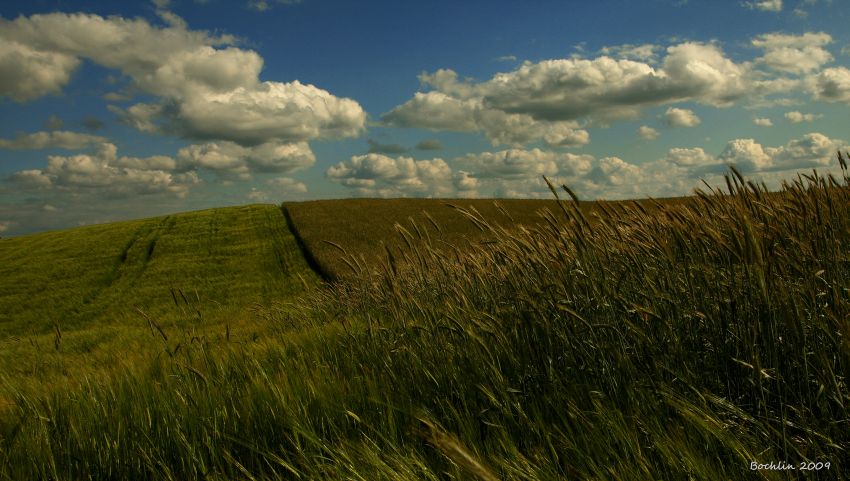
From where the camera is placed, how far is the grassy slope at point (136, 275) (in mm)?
23703

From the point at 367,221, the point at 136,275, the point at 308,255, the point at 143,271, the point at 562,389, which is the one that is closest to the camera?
the point at 562,389

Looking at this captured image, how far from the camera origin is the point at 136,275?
32531mm

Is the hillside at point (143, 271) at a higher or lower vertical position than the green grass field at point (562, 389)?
lower

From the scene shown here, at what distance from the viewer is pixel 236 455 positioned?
271cm

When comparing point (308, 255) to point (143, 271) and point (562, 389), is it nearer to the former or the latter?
point (143, 271)

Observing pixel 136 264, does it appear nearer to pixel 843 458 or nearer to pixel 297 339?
pixel 297 339

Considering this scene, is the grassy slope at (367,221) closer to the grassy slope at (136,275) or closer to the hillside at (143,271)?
the grassy slope at (136,275)

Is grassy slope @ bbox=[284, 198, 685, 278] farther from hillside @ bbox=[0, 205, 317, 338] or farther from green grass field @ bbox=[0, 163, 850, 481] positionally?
green grass field @ bbox=[0, 163, 850, 481]

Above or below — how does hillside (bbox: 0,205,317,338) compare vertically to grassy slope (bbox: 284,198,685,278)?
below

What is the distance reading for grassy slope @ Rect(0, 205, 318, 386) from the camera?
933 inches

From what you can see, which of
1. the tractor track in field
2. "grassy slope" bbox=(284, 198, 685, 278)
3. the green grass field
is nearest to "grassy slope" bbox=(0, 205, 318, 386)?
the tractor track in field

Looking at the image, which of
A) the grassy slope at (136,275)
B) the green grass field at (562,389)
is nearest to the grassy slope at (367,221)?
the grassy slope at (136,275)

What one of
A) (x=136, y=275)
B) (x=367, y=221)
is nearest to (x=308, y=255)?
(x=367, y=221)

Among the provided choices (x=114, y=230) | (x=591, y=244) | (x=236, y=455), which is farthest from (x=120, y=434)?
(x=114, y=230)
